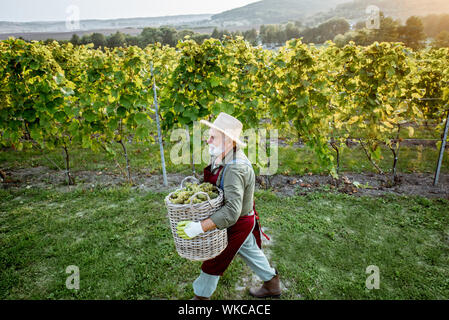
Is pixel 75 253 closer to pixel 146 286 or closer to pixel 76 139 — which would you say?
pixel 146 286

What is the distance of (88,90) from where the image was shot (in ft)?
17.1

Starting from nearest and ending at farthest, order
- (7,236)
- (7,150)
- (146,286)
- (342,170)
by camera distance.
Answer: (146,286), (7,236), (342,170), (7,150)

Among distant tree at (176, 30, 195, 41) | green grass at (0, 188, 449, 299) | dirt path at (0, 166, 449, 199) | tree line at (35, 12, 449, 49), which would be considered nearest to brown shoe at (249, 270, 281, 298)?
green grass at (0, 188, 449, 299)

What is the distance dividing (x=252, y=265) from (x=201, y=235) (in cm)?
90

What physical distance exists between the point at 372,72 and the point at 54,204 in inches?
253

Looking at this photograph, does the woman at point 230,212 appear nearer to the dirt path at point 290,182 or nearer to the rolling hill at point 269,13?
the dirt path at point 290,182

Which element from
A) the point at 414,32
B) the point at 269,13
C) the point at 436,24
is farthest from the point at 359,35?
the point at 269,13

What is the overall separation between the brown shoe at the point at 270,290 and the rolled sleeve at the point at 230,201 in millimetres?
1156

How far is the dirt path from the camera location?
5.36 m

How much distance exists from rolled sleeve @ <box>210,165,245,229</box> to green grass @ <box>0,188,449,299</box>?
4.40ft

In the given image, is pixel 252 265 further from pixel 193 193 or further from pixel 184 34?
pixel 184 34

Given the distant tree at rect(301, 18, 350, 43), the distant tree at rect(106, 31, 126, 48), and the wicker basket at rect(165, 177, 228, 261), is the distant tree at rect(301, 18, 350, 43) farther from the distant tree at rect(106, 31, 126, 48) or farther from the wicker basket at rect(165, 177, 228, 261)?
the wicker basket at rect(165, 177, 228, 261)

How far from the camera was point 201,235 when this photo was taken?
7.41 feet
